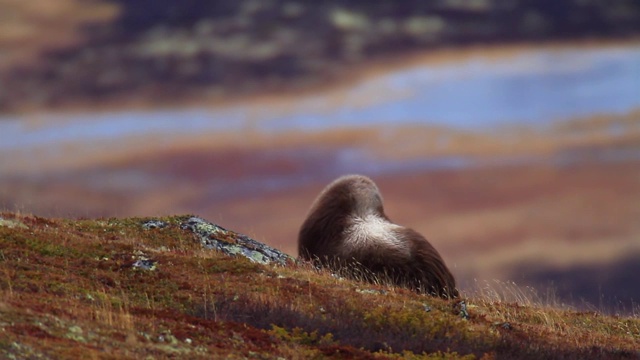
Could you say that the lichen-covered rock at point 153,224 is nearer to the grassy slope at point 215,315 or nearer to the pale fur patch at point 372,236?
the grassy slope at point 215,315

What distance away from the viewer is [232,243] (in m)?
25.3

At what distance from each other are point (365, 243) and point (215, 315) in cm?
1013

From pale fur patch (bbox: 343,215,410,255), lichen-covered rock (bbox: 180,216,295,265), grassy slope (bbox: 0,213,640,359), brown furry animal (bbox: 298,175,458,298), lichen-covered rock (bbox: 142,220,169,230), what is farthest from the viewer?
lichen-covered rock (bbox: 142,220,169,230)

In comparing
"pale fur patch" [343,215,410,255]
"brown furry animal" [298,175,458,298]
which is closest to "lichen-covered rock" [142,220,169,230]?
"brown furry animal" [298,175,458,298]

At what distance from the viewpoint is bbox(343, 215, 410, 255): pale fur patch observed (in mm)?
23656

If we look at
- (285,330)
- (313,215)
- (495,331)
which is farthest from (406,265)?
(285,330)

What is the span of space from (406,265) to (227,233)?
20.3 feet

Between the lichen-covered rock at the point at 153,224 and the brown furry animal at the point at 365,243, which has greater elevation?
the lichen-covered rock at the point at 153,224

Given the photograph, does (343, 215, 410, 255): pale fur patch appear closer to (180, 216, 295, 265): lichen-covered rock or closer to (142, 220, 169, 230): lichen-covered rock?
(180, 216, 295, 265): lichen-covered rock

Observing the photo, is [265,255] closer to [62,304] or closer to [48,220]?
[48,220]

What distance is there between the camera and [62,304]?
13.0 m

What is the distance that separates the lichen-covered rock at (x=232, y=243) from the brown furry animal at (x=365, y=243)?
1.10m

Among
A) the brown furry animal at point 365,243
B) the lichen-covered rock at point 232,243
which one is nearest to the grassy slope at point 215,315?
the brown furry animal at point 365,243

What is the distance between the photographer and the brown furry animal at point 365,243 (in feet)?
76.6
